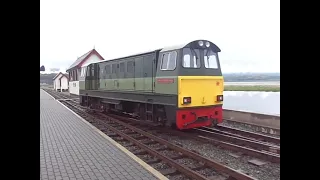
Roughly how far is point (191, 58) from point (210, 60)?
3.02ft

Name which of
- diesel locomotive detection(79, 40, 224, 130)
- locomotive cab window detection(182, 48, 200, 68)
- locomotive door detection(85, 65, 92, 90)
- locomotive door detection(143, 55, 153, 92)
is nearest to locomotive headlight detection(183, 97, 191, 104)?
diesel locomotive detection(79, 40, 224, 130)

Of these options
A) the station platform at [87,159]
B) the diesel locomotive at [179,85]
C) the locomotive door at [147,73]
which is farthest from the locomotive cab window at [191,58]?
the station platform at [87,159]

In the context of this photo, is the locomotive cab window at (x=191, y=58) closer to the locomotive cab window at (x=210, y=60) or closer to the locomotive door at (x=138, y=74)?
the locomotive cab window at (x=210, y=60)

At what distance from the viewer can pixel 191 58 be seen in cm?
934

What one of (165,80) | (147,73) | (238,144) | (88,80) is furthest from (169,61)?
(88,80)

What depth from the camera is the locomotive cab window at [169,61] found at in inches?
363

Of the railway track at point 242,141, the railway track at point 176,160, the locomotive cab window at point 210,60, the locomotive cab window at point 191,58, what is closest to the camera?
the railway track at point 176,160

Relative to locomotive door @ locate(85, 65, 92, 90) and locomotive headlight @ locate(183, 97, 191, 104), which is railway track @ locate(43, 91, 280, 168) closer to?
locomotive headlight @ locate(183, 97, 191, 104)

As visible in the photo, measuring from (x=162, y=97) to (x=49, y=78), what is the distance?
243 ft

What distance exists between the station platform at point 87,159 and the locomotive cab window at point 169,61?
317 centimetres

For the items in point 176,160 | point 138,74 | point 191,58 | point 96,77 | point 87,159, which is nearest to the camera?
point 87,159

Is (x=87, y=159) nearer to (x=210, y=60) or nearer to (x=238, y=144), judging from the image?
(x=238, y=144)
